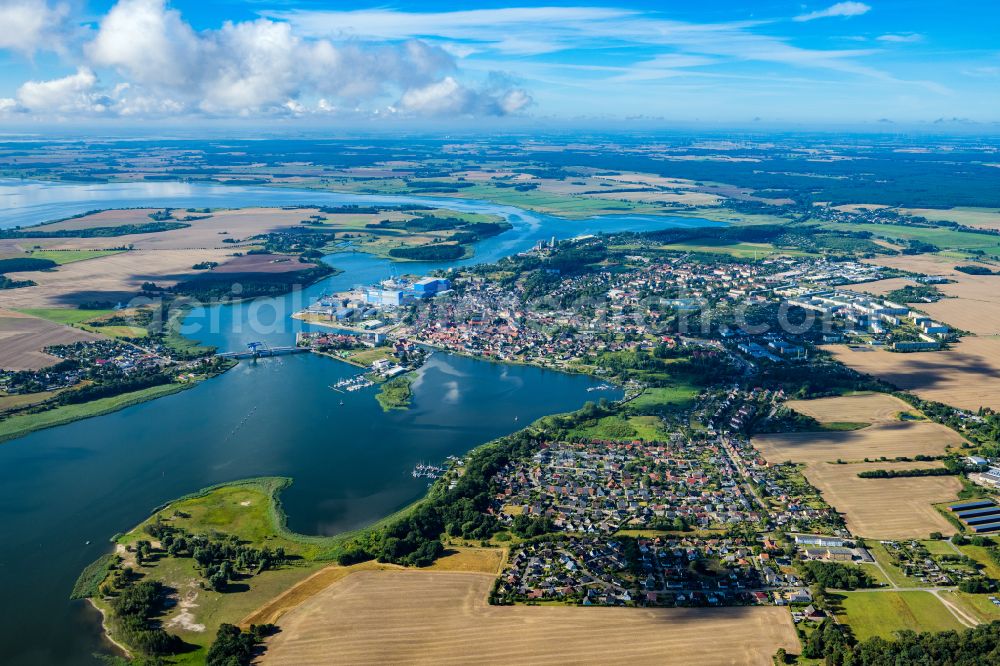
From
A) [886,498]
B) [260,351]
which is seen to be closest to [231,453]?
[260,351]

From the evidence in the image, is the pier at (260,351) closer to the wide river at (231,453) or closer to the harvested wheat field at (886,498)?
the wide river at (231,453)

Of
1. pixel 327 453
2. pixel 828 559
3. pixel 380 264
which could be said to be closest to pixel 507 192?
pixel 380 264

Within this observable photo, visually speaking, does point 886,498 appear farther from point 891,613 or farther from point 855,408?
point 855,408

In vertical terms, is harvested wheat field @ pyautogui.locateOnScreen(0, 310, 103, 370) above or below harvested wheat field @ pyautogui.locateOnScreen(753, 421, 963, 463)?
below

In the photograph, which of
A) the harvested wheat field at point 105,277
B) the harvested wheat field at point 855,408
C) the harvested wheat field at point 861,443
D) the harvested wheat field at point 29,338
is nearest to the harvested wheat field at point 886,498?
the harvested wheat field at point 861,443

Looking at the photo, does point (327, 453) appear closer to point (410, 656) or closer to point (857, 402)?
point (410, 656)

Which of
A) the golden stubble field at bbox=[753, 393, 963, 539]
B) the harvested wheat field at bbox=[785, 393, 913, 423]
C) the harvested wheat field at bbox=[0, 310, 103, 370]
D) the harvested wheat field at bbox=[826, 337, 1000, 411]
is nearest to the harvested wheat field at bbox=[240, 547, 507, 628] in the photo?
the golden stubble field at bbox=[753, 393, 963, 539]

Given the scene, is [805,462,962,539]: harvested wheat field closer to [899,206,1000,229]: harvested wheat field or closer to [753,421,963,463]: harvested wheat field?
[753,421,963,463]: harvested wheat field
